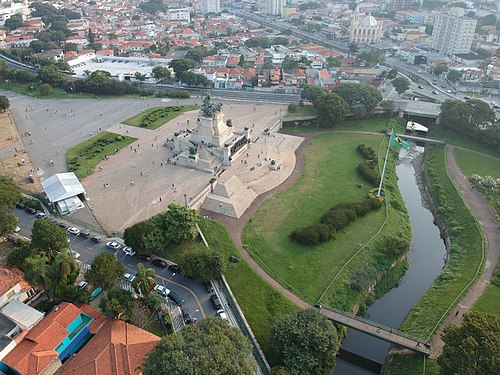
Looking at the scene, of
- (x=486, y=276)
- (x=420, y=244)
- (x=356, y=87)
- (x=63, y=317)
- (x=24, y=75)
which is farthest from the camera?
(x=24, y=75)

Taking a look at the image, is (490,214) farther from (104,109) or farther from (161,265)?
(104,109)

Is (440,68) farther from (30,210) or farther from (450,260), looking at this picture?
(30,210)

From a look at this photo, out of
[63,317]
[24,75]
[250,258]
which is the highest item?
[24,75]

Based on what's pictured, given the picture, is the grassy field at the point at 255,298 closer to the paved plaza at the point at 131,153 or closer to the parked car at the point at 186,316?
the parked car at the point at 186,316

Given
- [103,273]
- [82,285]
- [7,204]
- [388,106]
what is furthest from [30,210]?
[388,106]

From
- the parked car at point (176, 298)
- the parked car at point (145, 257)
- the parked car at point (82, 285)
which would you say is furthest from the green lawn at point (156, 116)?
the parked car at point (176, 298)

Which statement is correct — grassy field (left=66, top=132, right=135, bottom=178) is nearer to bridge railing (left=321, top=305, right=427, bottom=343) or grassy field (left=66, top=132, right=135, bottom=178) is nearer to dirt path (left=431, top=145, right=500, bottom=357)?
bridge railing (left=321, top=305, right=427, bottom=343)

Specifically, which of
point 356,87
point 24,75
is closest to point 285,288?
point 356,87

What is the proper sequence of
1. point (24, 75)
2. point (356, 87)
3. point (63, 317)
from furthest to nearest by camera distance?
1. point (24, 75)
2. point (356, 87)
3. point (63, 317)
